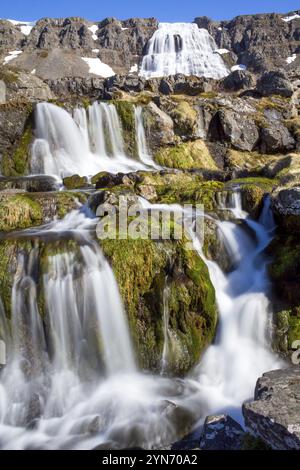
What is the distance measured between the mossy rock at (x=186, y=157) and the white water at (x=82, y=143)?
971 mm

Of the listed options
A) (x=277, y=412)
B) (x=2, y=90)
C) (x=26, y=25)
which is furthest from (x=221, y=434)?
(x=26, y=25)

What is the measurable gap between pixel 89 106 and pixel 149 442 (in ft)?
73.4

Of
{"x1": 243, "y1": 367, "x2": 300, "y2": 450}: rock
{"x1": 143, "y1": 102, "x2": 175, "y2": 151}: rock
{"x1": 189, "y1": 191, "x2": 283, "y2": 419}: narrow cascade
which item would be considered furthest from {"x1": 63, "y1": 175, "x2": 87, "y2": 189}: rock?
{"x1": 243, "y1": 367, "x2": 300, "y2": 450}: rock

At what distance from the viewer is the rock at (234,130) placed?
28658mm

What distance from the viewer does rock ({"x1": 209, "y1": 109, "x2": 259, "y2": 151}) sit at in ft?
94.0

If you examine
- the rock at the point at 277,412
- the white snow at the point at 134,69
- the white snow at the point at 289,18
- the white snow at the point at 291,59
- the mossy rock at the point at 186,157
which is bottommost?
the rock at the point at 277,412

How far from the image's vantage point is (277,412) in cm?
601

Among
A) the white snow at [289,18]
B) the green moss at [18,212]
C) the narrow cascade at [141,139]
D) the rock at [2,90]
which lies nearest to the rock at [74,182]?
the green moss at [18,212]

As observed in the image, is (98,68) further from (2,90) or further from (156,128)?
(156,128)

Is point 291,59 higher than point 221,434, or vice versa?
point 291,59

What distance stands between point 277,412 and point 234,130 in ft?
83.4

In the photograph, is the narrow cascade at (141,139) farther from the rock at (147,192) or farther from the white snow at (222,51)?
the white snow at (222,51)

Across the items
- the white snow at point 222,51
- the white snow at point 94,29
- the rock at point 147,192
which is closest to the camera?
the rock at point 147,192
